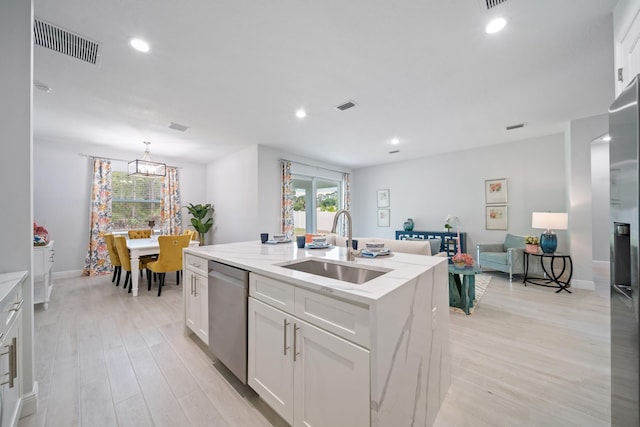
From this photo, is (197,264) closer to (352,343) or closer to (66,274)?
(352,343)

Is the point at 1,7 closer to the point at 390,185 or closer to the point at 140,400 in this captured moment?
the point at 140,400

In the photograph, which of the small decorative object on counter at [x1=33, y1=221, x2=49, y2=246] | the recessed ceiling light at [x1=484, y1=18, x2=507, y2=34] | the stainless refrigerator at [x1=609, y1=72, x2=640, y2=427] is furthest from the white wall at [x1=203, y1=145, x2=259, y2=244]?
the stainless refrigerator at [x1=609, y1=72, x2=640, y2=427]

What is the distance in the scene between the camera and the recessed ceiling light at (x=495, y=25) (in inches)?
68.1

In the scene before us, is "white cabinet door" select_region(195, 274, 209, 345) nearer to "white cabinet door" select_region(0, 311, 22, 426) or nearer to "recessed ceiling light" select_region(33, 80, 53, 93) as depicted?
"white cabinet door" select_region(0, 311, 22, 426)

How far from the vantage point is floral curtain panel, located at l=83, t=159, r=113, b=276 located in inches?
183

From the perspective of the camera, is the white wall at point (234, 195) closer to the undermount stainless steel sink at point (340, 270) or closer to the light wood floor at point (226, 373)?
the light wood floor at point (226, 373)

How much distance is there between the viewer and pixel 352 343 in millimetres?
978

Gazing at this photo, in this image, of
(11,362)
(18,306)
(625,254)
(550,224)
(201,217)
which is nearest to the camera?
(625,254)

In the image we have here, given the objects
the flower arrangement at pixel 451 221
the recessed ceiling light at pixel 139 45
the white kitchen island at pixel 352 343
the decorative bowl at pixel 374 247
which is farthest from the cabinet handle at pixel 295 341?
the flower arrangement at pixel 451 221

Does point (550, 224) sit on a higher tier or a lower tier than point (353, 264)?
higher

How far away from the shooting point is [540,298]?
3.29 metres

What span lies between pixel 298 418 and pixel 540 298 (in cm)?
379

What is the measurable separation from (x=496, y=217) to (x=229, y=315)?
544 centimetres

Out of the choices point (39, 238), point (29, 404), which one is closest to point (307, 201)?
point (39, 238)
